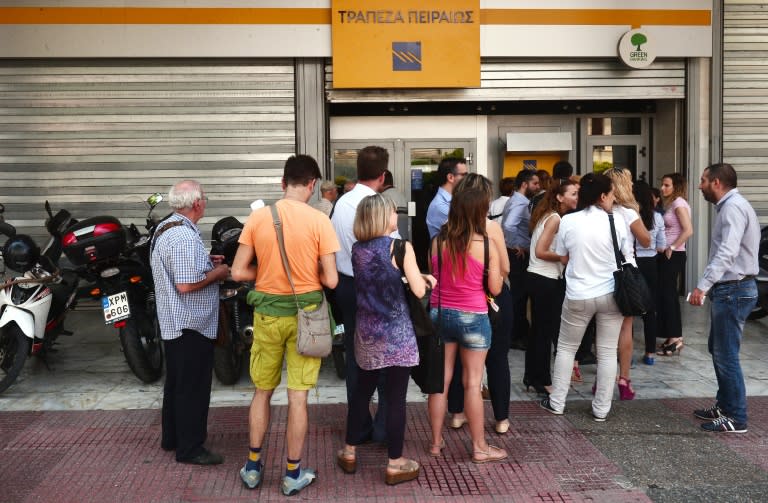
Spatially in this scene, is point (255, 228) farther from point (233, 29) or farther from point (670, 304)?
point (233, 29)

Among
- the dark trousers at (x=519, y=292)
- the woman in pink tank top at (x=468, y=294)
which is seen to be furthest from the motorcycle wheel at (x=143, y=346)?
the dark trousers at (x=519, y=292)

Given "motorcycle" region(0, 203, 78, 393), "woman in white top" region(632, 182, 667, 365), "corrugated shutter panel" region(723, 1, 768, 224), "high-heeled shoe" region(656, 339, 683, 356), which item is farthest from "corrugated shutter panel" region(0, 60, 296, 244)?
"corrugated shutter panel" region(723, 1, 768, 224)

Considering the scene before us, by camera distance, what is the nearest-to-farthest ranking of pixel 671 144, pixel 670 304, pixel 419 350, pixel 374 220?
pixel 374 220 → pixel 419 350 → pixel 670 304 → pixel 671 144

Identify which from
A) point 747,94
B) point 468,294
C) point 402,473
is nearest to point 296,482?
point 402,473

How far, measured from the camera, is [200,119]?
10.0 meters

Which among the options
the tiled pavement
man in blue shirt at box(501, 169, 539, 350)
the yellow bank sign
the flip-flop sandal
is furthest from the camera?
the yellow bank sign

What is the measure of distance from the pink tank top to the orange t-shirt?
0.77 meters

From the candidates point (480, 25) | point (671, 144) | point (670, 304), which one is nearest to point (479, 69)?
point (480, 25)

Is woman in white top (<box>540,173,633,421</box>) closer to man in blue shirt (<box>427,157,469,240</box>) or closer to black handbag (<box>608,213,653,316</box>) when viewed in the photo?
black handbag (<box>608,213,653,316</box>)

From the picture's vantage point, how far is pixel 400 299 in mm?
4461

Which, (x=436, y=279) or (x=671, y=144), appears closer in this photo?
(x=436, y=279)

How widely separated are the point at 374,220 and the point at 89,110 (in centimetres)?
669

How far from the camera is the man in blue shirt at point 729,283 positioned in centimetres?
534

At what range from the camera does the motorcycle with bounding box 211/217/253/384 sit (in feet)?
21.4
